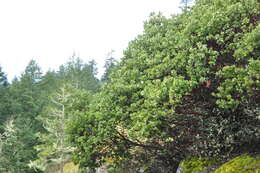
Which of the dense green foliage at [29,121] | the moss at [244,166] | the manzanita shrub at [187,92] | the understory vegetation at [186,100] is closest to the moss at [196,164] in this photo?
the understory vegetation at [186,100]

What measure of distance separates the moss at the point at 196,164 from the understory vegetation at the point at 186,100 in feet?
0.11

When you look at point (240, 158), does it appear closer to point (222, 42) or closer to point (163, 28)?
point (222, 42)

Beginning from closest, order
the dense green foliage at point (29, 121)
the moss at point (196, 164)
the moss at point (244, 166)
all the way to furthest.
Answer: the moss at point (244, 166)
the moss at point (196, 164)
the dense green foliage at point (29, 121)

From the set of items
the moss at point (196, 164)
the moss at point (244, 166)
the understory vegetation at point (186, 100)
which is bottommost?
the moss at point (196, 164)

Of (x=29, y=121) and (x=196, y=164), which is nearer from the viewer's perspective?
(x=196, y=164)

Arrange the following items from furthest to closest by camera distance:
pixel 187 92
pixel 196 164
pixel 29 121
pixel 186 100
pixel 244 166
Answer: pixel 29 121, pixel 186 100, pixel 196 164, pixel 187 92, pixel 244 166

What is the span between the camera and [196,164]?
29.7 ft

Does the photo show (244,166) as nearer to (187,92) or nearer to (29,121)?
(187,92)

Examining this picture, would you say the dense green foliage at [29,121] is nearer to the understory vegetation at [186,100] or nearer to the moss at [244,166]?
the understory vegetation at [186,100]

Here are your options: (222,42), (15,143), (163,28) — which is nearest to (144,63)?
(163,28)

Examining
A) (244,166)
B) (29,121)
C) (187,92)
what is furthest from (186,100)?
(29,121)

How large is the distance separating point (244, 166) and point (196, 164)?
86.1 inches

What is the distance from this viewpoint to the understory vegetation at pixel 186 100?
7.78 m

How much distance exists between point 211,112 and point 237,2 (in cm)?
406
